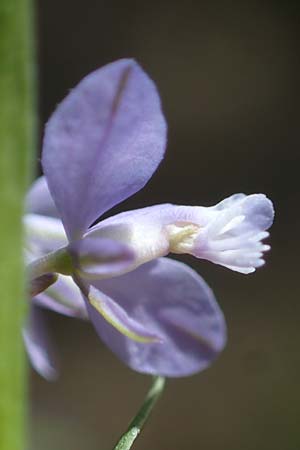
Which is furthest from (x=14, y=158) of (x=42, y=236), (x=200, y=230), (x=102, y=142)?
(x=42, y=236)

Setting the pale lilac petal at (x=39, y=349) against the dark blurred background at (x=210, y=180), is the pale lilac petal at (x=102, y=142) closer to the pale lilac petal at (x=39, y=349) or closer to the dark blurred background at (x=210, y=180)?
the pale lilac petal at (x=39, y=349)

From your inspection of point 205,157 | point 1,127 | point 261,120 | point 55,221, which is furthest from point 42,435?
point 1,127

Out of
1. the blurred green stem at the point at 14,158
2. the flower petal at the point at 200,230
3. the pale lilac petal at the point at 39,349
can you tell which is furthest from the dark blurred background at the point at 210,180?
the blurred green stem at the point at 14,158

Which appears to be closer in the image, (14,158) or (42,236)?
(14,158)

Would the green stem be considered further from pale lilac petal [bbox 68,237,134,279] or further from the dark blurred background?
the dark blurred background

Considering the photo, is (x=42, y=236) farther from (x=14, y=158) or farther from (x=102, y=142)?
(x=14, y=158)

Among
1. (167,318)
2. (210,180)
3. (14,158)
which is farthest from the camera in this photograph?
(210,180)
